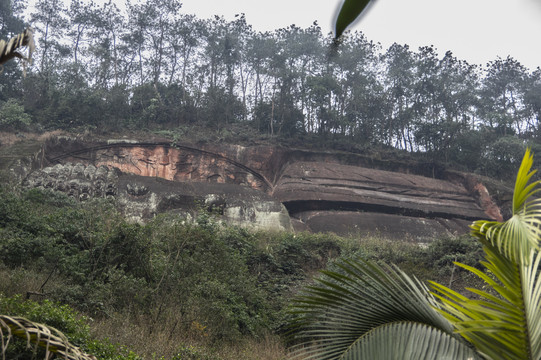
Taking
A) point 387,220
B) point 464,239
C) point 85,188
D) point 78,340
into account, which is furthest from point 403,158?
point 78,340

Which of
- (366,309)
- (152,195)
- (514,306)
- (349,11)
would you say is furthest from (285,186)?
(349,11)

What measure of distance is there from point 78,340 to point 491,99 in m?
32.7

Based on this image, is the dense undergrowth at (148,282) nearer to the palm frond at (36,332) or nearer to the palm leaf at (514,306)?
the palm frond at (36,332)

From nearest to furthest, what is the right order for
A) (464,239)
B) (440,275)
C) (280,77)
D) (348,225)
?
1. (440,275)
2. (464,239)
3. (348,225)
4. (280,77)

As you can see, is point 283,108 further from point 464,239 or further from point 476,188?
point 464,239

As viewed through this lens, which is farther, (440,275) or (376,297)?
(440,275)

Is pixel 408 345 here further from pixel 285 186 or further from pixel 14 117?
pixel 14 117

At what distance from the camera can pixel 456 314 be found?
3.05 metres

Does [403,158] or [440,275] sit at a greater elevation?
[403,158]

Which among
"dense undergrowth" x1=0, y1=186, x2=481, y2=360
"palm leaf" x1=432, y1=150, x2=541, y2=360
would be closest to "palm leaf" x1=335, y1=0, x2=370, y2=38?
"palm leaf" x1=432, y1=150, x2=541, y2=360

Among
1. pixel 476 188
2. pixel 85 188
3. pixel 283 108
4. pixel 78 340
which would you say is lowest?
pixel 78 340

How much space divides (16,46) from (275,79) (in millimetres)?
28583

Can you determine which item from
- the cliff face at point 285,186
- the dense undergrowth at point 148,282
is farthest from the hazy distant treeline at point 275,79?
the dense undergrowth at point 148,282

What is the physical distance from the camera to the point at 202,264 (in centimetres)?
1228
